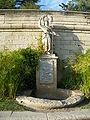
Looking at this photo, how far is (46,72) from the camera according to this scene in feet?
19.5

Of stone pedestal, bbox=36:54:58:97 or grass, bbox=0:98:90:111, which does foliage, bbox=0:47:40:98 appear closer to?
grass, bbox=0:98:90:111

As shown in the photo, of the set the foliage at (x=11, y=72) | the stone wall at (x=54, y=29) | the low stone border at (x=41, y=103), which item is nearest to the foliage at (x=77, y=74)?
the stone wall at (x=54, y=29)

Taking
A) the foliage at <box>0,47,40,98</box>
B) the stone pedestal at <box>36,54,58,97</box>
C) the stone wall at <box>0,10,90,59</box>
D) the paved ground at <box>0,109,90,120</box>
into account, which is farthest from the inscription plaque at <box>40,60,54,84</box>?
the paved ground at <box>0,109,90,120</box>

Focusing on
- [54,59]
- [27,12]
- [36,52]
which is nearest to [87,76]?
[54,59]

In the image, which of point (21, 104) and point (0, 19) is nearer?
point (21, 104)

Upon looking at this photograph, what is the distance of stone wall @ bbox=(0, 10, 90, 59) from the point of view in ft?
24.8

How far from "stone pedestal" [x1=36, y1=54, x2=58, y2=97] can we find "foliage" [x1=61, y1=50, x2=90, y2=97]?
74 centimetres

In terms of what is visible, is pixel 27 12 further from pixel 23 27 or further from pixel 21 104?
pixel 21 104

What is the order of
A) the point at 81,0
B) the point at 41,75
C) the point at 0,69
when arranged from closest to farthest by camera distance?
1. the point at 0,69
2. the point at 41,75
3. the point at 81,0

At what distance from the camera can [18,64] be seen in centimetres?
507

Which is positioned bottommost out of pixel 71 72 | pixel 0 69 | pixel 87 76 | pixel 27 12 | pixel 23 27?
pixel 71 72

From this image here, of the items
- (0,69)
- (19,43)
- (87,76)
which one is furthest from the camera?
(19,43)

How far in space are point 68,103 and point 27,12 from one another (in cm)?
463

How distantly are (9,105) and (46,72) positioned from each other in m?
2.06
